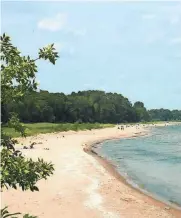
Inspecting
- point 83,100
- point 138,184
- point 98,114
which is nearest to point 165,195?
point 138,184

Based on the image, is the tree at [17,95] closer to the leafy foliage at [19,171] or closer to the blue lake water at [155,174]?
the leafy foliage at [19,171]

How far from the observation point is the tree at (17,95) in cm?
609

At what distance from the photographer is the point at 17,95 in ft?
20.9

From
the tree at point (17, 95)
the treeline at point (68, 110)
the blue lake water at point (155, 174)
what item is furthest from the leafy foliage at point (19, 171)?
the treeline at point (68, 110)

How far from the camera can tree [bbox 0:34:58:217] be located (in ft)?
20.0

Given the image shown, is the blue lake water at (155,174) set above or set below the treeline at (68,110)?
below

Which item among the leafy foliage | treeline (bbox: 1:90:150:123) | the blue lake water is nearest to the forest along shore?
the blue lake water

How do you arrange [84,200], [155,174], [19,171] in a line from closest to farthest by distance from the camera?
[19,171]
[84,200]
[155,174]

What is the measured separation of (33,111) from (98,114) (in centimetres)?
5301

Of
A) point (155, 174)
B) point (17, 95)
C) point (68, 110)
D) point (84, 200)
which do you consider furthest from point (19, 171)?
point (68, 110)

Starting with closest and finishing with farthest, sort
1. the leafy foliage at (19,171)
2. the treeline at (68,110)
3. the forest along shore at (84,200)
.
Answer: the leafy foliage at (19,171) < the forest along shore at (84,200) < the treeline at (68,110)

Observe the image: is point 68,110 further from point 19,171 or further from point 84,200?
point 19,171

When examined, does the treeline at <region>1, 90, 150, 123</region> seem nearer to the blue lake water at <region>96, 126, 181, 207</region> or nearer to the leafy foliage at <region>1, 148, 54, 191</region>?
the blue lake water at <region>96, 126, 181, 207</region>

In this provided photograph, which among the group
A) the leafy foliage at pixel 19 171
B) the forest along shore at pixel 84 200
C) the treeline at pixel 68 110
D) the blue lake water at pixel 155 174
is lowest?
the blue lake water at pixel 155 174
